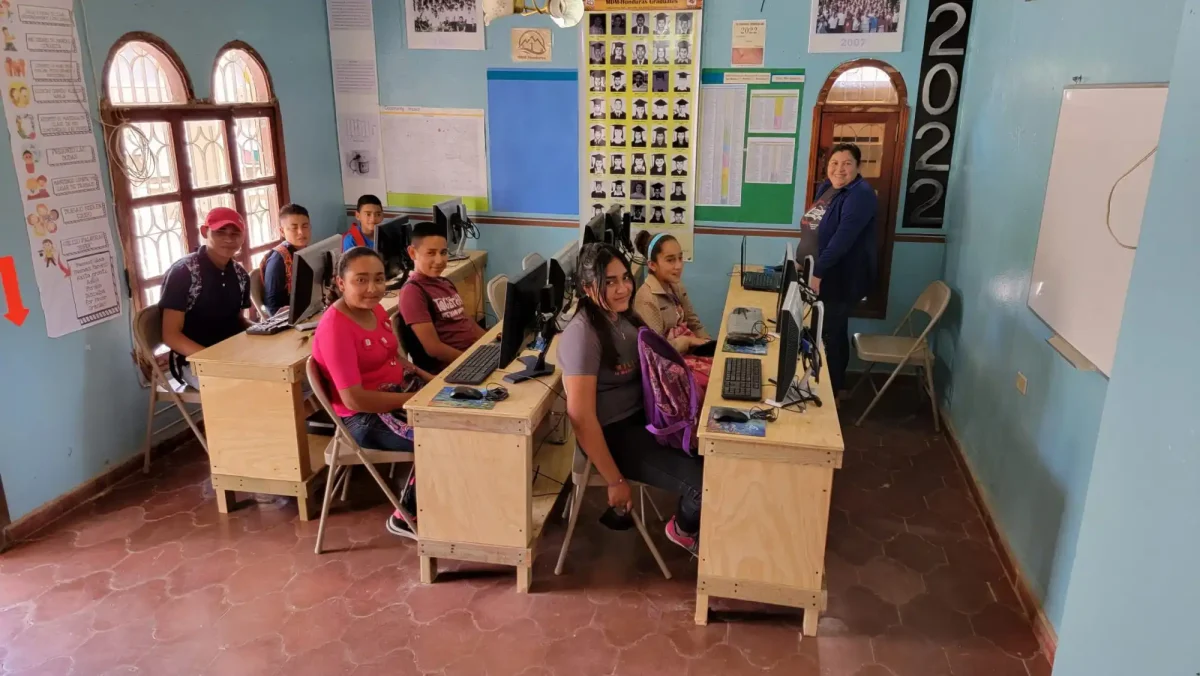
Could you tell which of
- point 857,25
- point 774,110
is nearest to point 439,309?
point 774,110

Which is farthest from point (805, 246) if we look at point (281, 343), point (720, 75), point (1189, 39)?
point (1189, 39)

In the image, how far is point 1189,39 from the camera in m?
1.17

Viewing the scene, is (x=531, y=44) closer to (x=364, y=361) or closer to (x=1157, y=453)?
(x=364, y=361)

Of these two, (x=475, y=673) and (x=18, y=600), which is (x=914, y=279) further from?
(x=18, y=600)

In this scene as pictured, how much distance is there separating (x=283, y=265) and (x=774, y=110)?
3.22m

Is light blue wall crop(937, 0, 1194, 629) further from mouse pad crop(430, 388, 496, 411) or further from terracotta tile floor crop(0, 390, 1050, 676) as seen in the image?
mouse pad crop(430, 388, 496, 411)

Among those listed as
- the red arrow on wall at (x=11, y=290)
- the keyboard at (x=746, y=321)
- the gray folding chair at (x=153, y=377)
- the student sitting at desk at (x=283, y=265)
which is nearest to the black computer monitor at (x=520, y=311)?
the keyboard at (x=746, y=321)

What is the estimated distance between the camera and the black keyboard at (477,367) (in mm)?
3051

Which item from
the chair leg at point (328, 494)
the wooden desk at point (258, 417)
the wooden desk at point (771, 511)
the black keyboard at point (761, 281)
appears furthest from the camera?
the black keyboard at point (761, 281)

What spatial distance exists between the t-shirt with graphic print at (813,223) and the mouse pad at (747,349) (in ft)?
4.74

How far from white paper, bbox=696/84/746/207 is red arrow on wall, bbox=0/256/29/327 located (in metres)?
3.88

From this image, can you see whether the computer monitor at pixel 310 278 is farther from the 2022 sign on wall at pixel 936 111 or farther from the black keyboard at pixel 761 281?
the 2022 sign on wall at pixel 936 111

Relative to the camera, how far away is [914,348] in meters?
4.54

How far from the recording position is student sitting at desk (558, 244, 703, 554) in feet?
9.05
